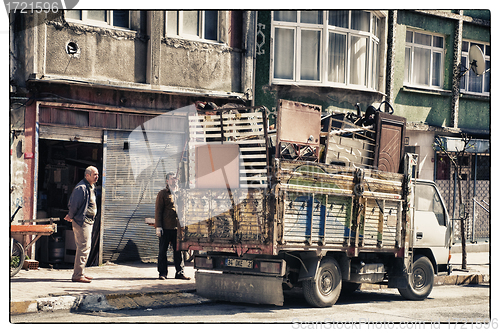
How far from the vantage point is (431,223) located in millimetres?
10281

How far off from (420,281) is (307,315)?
2963mm

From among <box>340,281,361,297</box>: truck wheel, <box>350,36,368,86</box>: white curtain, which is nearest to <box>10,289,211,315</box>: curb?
<box>340,281,361,297</box>: truck wheel

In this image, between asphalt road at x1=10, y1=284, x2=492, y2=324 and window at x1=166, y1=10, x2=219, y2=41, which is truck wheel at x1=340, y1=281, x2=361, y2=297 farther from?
window at x1=166, y1=10, x2=219, y2=41

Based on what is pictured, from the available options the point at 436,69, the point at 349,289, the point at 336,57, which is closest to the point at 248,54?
the point at 336,57

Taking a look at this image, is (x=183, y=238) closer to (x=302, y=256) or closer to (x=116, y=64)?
(x=302, y=256)

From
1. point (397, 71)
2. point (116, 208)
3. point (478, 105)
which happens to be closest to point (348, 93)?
point (397, 71)

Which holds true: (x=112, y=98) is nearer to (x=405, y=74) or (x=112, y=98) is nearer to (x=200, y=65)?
(x=200, y=65)

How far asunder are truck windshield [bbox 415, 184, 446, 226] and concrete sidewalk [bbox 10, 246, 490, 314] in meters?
1.83

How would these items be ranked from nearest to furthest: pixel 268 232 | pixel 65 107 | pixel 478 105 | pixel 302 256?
pixel 268 232, pixel 302 256, pixel 65 107, pixel 478 105

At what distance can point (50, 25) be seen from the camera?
11180 mm

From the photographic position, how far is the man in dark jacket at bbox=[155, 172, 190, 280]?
10570mm

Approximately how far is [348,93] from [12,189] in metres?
7.94

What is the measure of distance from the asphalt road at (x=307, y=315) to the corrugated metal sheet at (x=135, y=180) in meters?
4.04

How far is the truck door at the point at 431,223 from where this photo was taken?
10.1 m
